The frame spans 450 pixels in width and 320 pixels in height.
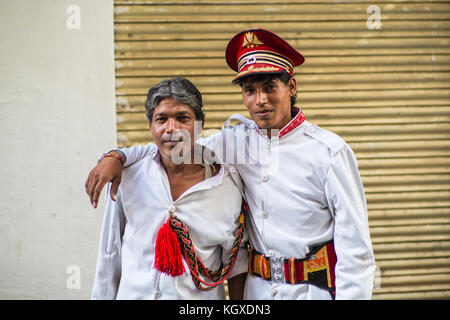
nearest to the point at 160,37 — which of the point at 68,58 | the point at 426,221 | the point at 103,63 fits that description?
the point at 103,63

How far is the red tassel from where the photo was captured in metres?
1.89

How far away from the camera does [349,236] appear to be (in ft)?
6.07

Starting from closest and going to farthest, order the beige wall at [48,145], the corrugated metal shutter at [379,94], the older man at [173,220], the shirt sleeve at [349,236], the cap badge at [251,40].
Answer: the shirt sleeve at [349,236] < the older man at [173,220] < the cap badge at [251,40] < the beige wall at [48,145] < the corrugated metal shutter at [379,94]

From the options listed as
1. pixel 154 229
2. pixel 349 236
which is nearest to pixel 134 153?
pixel 154 229

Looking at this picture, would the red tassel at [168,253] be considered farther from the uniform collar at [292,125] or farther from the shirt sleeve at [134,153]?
the uniform collar at [292,125]

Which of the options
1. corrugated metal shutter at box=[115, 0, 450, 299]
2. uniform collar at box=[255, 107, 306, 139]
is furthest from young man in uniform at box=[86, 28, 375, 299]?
corrugated metal shutter at box=[115, 0, 450, 299]

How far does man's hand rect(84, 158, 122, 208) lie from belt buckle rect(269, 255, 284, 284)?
0.87m

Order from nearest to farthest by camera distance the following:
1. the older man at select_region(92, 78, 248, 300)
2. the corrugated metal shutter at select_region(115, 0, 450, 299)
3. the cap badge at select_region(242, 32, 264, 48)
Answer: the older man at select_region(92, 78, 248, 300)
the cap badge at select_region(242, 32, 264, 48)
the corrugated metal shutter at select_region(115, 0, 450, 299)

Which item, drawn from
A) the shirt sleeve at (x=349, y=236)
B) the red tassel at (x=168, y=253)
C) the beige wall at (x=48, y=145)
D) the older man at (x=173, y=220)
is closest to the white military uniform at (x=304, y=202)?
the shirt sleeve at (x=349, y=236)

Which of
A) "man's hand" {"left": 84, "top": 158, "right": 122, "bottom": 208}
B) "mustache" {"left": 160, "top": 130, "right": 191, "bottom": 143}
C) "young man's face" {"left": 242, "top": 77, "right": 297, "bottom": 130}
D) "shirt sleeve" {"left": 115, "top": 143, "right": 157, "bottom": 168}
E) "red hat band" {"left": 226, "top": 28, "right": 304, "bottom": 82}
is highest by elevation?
"red hat band" {"left": 226, "top": 28, "right": 304, "bottom": 82}

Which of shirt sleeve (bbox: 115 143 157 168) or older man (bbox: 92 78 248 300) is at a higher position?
shirt sleeve (bbox: 115 143 157 168)

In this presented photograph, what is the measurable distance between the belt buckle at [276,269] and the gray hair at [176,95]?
2.78 ft

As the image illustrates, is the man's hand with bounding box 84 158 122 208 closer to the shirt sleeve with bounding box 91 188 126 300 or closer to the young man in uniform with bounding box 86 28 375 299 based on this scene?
the young man in uniform with bounding box 86 28 375 299

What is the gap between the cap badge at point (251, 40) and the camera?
2096 mm
